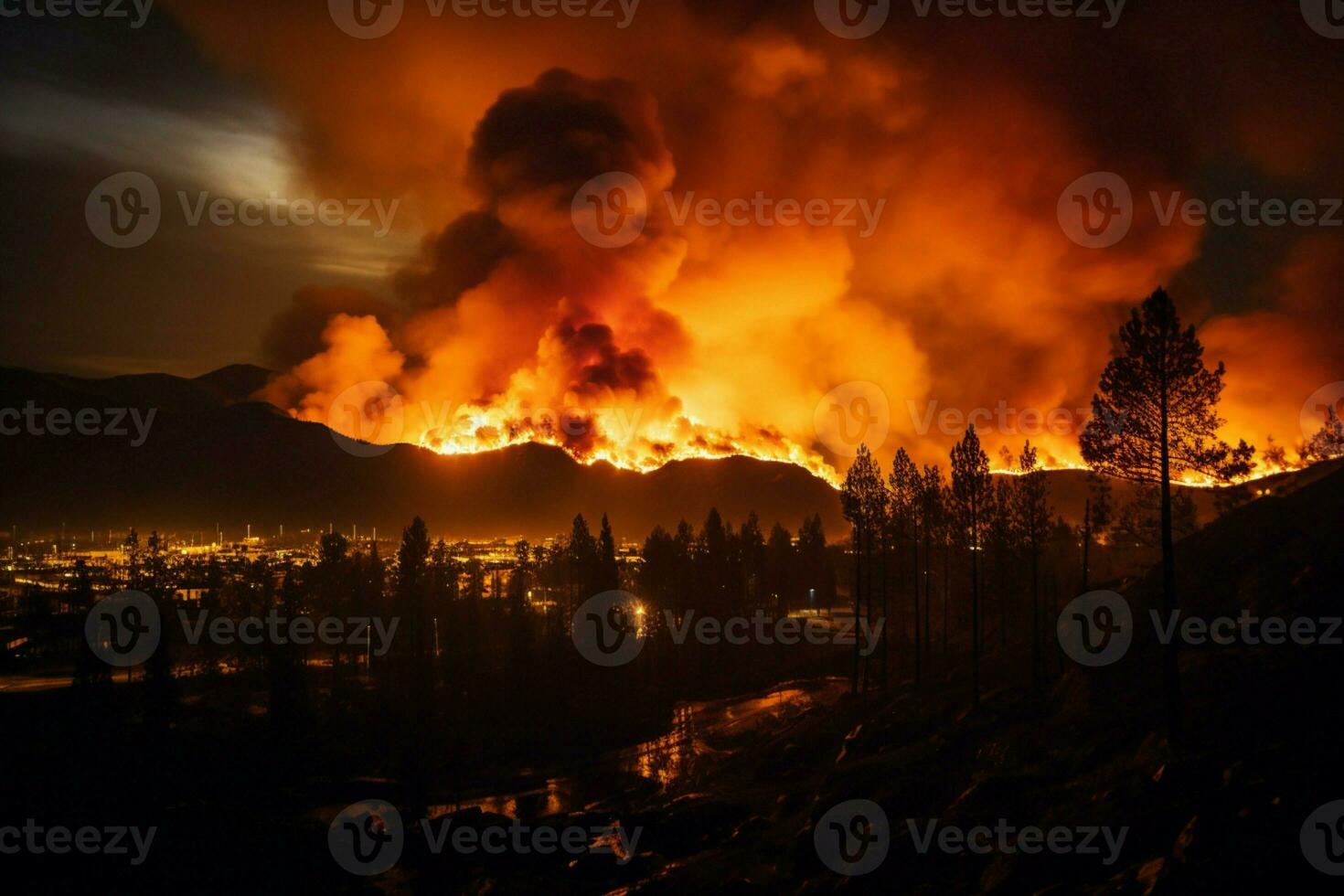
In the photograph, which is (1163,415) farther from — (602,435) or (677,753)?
(602,435)

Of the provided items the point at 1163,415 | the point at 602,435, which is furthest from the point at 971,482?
the point at 602,435

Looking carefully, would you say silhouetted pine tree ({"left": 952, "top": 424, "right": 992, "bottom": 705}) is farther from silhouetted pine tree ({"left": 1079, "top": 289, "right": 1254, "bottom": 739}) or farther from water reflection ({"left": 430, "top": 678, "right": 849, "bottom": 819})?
water reflection ({"left": 430, "top": 678, "right": 849, "bottom": 819})

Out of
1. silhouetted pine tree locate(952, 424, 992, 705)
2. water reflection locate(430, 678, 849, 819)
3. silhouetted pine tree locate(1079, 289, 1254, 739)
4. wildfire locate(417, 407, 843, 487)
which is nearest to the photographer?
silhouetted pine tree locate(1079, 289, 1254, 739)

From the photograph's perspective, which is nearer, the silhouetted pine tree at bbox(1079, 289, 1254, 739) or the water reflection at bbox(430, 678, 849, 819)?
the silhouetted pine tree at bbox(1079, 289, 1254, 739)

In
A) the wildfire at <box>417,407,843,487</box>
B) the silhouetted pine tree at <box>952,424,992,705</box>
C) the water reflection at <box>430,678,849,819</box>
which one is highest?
the wildfire at <box>417,407,843,487</box>

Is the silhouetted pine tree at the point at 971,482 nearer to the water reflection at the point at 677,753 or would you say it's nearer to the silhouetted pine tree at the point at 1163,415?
the silhouetted pine tree at the point at 1163,415

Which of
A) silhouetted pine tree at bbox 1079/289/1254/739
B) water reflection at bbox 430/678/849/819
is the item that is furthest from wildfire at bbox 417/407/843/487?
silhouetted pine tree at bbox 1079/289/1254/739

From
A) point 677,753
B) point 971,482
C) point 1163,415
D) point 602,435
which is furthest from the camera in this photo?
point 602,435

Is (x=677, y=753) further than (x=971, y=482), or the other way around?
(x=677, y=753)

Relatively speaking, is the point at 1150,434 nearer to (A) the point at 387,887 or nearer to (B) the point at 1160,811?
(B) the point at 1160,811

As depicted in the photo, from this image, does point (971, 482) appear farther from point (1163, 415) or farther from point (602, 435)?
point (602, 435)

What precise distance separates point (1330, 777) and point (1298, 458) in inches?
1928

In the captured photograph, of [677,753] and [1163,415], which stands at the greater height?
[1163,415]

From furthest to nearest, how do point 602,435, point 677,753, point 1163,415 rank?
1. point 602,435
2. point 677,753
3. point 1163,415
